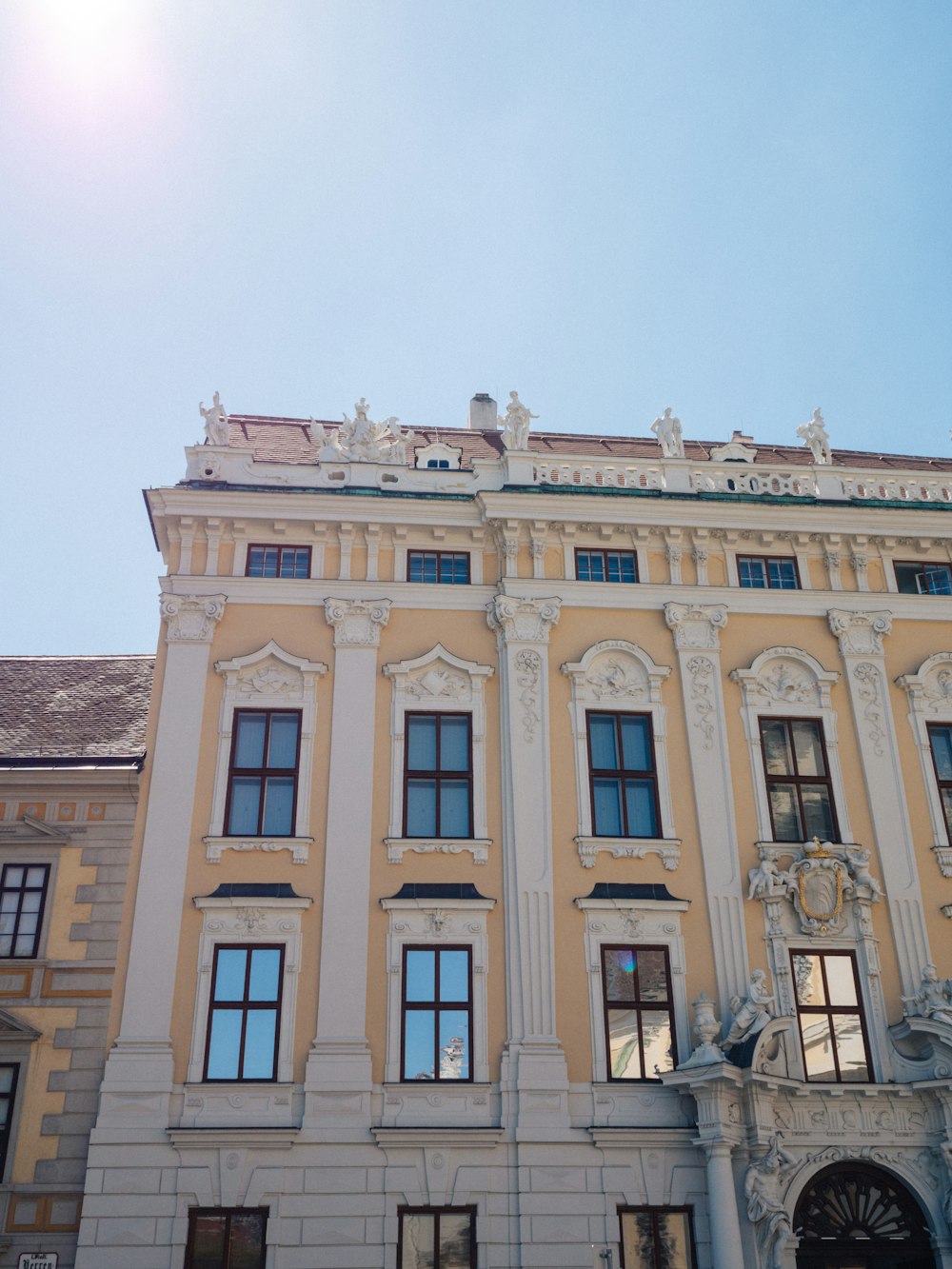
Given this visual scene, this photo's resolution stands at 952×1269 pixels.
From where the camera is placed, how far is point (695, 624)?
22625 mm

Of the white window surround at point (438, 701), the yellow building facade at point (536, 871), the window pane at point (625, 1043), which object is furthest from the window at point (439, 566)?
the window pane at point (625, 1043)

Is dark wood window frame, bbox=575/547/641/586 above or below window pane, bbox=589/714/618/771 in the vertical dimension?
above

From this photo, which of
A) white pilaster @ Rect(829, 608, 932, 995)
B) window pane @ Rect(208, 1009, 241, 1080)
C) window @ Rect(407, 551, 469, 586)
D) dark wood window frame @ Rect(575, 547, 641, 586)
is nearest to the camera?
window pane @ Rect(208, 1009, 241, 1080)

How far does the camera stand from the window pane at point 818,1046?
63.0 feet

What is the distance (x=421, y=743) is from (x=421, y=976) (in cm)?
406

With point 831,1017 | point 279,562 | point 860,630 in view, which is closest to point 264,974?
point 279,562

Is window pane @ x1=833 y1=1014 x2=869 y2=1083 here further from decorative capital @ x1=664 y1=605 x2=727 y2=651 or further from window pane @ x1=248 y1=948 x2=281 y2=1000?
window pane @ x1=248 y1=948 x2=281 y2=1000

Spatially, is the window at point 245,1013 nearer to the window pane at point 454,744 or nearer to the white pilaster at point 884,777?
the window pane at point 454,744

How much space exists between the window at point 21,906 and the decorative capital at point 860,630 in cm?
1457

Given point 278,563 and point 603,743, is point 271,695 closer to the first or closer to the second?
point 278,563

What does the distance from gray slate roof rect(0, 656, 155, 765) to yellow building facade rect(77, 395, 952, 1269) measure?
1.28 metres

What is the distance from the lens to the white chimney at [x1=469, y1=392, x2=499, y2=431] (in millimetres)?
31656

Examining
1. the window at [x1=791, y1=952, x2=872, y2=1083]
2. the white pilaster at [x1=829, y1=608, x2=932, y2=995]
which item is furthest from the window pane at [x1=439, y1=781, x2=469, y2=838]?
the white pilaster at [x1=829, y1=608, x2=932, y2=995]

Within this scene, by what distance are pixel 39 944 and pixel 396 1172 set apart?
656 centimetres
